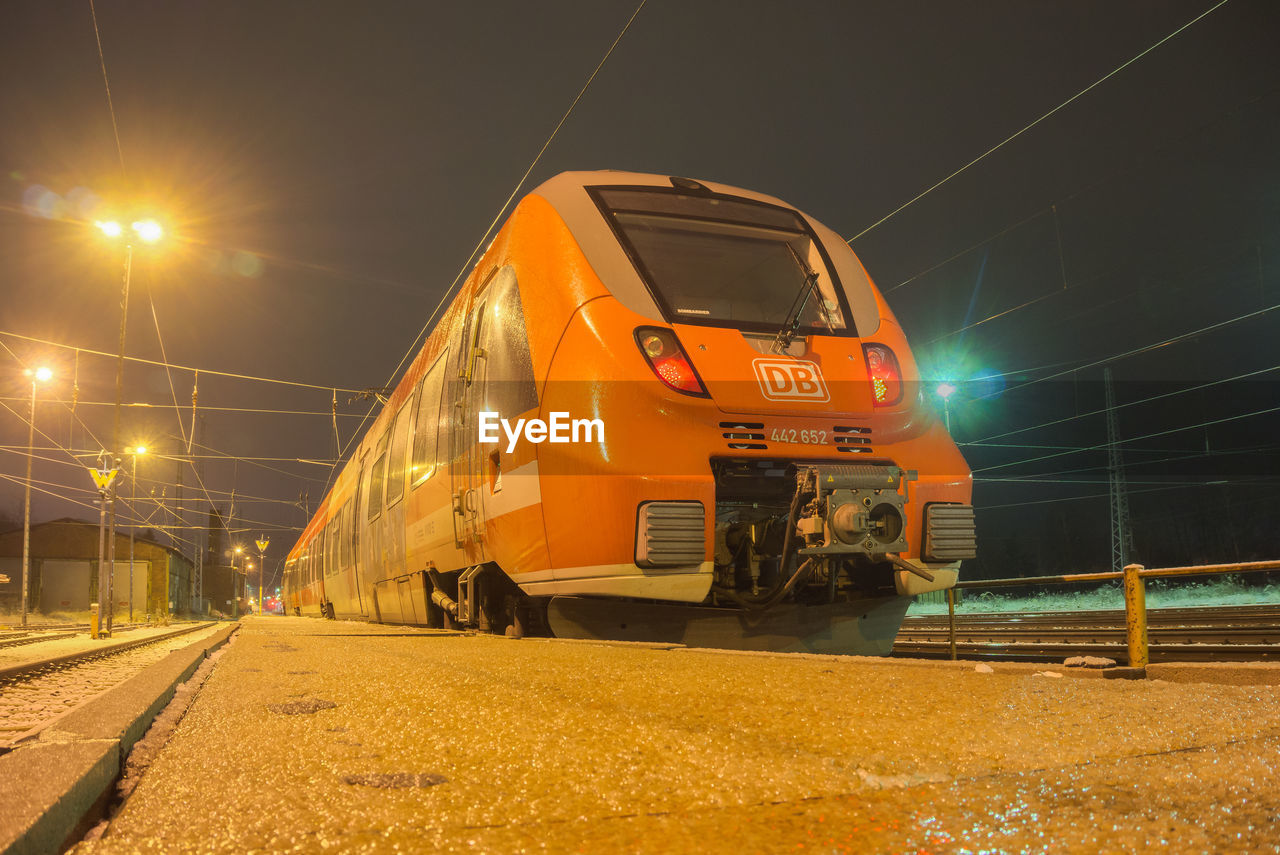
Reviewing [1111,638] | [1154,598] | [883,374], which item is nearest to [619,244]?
[883,374]

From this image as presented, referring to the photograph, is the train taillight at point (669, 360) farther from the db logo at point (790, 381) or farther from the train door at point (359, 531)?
the train door at point (359, 531)

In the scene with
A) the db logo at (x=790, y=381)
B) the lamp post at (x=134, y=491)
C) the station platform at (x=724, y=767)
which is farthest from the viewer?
the lamp post at (x=134, y=491)

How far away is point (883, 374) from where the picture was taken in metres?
5.68

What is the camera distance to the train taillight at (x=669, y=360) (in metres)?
5.04

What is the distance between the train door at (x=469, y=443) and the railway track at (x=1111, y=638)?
5220mm

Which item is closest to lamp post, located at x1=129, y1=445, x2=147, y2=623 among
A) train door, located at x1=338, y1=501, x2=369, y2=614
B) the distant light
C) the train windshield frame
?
the distant light

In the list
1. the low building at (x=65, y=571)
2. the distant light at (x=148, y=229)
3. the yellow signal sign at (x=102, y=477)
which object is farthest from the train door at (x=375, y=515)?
the low building at (x=65, y=571)

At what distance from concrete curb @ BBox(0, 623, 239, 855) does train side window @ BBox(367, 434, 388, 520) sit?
26.7 feet

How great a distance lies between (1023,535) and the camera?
30453 millimetres

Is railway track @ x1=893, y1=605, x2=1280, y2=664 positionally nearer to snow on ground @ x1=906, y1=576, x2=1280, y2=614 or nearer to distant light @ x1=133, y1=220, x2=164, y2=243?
snow on ground @ x1=906, y1=576, x2=1280, y2=614

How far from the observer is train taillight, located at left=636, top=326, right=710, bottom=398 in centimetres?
504

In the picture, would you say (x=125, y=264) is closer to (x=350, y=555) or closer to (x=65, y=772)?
(x=350, y=555)

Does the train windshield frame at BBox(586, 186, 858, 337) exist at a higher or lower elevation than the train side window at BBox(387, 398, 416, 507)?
higher

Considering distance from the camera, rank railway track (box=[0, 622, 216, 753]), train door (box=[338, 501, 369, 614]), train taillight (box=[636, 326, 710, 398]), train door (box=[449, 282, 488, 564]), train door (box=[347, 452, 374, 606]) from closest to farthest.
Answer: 1. railway track (box=[0, 622, 216, 753])
2. train taillight (box=[636, 326, 710, 398])
3. train door (box=[449, 282, 488, 564])
4. train door (box=[347, 452, 374, 606])
5. train door (box=[338, 501, 369, 614])
